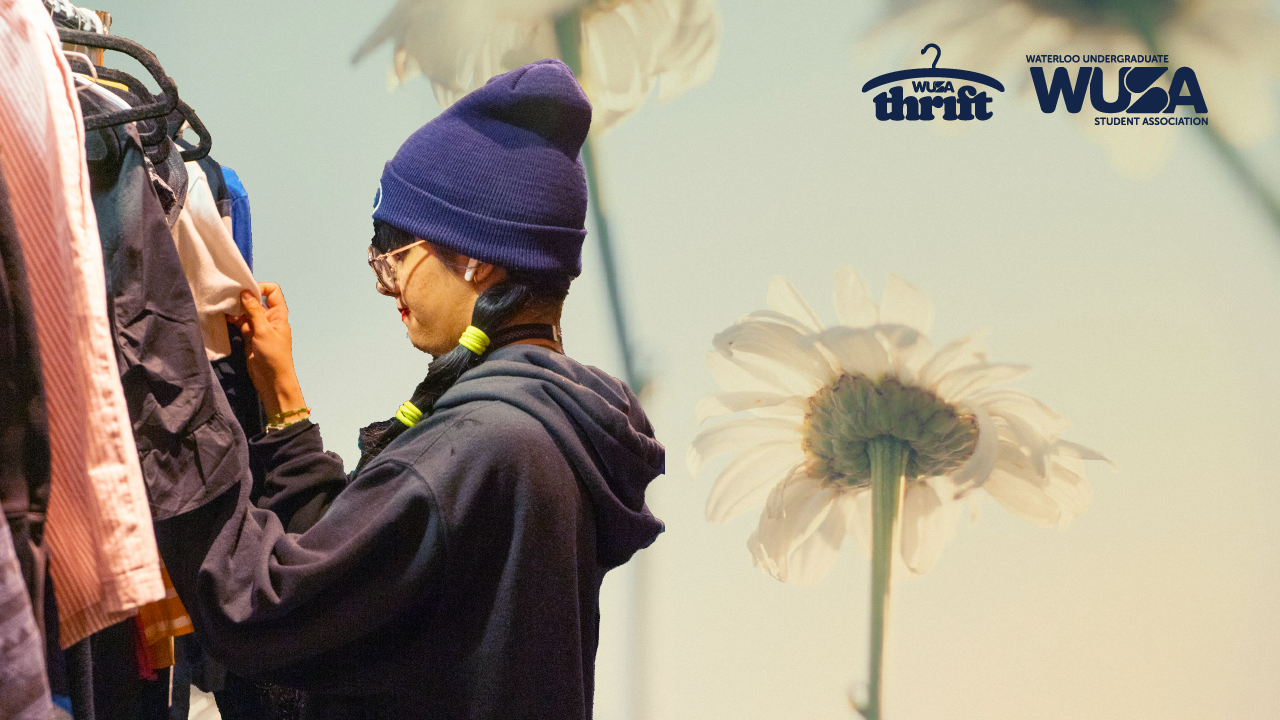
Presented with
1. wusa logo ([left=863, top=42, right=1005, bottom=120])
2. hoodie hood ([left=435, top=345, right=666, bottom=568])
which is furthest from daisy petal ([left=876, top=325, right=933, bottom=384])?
hoodie hood ([left=435, top=345, right=666, bottom=568])

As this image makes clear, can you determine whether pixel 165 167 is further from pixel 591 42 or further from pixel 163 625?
pixel 591 42

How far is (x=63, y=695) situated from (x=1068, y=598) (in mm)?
1587

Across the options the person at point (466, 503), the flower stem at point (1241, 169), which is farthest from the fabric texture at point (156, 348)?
the flower stem at point (1241, 169)

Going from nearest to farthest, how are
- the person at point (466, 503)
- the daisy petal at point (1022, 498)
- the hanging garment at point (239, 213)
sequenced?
1. the person at point (466, 503)
2. the hanging garment at point (239, 213)
3. the daisy petal at point (1022, 498)

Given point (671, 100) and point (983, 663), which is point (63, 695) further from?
point (983, 663)

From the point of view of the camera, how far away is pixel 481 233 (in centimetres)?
85

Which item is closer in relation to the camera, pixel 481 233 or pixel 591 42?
pixel 481 233

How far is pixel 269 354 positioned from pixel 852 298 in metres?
0.91

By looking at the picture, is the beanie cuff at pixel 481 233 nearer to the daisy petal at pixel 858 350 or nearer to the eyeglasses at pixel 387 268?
the eyeglasses at pixel 387 268

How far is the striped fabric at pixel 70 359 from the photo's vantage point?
0.64 meters

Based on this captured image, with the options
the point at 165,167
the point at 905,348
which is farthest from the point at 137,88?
the point at 905,348

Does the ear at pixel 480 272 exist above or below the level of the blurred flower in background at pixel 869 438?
above

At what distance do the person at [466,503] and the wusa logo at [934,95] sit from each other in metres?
0.88

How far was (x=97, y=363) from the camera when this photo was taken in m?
0.65
